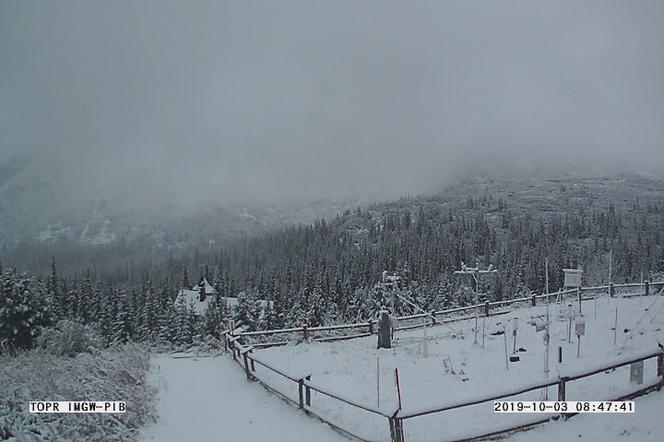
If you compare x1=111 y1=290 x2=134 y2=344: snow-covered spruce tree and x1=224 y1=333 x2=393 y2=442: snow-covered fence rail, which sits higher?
x1=224 y1=333 x2=393 y2=442: snow-covered fence rail

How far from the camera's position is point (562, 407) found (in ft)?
31.0

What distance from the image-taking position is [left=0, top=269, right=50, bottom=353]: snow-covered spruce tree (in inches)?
1092

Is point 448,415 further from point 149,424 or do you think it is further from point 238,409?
point 149,424

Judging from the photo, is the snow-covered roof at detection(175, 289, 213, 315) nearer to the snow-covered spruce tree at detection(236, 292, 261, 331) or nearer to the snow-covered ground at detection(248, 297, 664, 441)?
the snow-covered spruce tree at detection(236, 292, 261, 331)

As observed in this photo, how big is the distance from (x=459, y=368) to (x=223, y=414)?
27.8ft

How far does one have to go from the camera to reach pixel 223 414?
12203mm

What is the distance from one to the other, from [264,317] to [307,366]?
43.3 meters

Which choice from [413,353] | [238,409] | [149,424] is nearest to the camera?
[149,424]

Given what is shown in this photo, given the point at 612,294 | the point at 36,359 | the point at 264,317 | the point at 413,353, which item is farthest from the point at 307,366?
the point at 264,317

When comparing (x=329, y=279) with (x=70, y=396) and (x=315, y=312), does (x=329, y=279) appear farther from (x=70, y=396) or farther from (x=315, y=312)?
(x=70, y=396)

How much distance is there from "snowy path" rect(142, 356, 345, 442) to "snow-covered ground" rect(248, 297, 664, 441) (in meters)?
0.71

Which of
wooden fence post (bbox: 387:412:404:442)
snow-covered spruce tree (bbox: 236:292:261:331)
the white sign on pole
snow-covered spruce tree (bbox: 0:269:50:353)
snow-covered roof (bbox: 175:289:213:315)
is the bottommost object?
snow-covered roof (bbox: 175:289:213:315)

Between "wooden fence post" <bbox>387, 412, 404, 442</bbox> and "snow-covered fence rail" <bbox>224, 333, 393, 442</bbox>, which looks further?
"snow-covered fence rail" <bbox>224, 333, 393, 442</bbox>

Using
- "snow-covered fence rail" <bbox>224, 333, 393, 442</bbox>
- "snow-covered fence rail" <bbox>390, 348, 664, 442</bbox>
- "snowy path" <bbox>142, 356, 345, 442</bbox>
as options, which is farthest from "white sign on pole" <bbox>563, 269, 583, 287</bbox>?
"snowy path" <bbox>142, 356, 345, 442</bbox>
